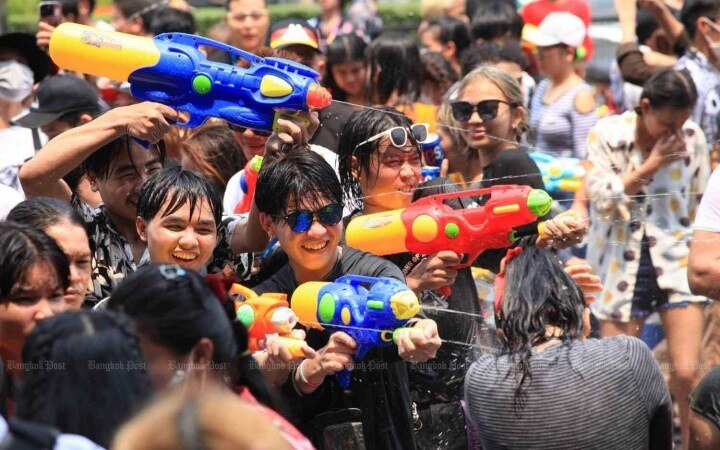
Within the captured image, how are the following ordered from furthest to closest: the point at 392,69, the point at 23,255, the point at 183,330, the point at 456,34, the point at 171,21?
the point at 456,34, the point at 171,21, the point at 392,69, the point at 23,255, the point at 183,330

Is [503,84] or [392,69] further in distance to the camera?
[392,69]

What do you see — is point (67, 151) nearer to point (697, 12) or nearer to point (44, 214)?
point (44, 214)

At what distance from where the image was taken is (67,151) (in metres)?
4.18

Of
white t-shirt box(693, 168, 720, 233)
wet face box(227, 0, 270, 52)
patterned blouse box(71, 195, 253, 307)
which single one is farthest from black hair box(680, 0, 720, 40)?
patterned blouse box(71, 195, 253, 307)

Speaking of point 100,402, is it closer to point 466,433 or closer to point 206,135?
point 466,433

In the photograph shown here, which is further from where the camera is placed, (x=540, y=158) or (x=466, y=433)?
(x=540, y=158)

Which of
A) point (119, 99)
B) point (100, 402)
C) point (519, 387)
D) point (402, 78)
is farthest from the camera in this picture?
point (119, 99)

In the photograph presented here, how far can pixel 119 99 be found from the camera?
25.8 feet

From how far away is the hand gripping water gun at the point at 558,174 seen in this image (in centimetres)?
552

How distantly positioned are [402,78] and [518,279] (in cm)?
334

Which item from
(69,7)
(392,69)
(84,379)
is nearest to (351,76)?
(392,69)

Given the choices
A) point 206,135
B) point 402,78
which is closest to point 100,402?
point 206,135

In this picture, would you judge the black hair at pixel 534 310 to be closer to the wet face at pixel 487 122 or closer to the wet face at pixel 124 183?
the wet face at pixel 124 183

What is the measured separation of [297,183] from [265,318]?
0.52m
